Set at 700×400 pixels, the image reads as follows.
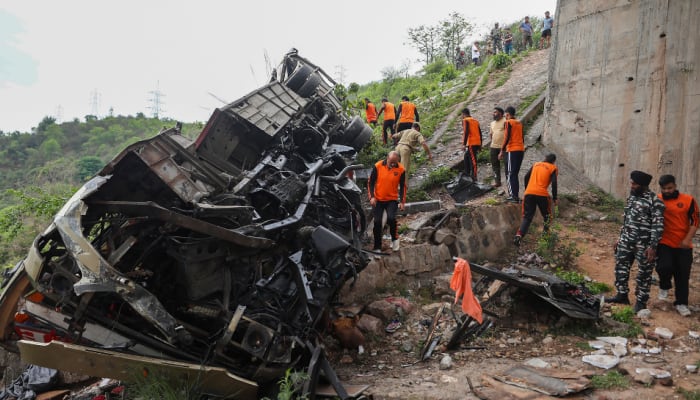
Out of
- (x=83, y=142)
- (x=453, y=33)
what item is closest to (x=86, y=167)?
(x=83, y=142)

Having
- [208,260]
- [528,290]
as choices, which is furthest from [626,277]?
[208,260]

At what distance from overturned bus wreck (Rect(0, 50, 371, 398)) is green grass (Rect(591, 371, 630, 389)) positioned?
1978mm

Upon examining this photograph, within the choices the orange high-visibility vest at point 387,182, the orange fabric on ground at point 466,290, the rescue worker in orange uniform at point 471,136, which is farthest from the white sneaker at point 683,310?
the rescue worker in orange uniform at point 471,136

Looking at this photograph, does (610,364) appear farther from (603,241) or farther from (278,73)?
(278,73)

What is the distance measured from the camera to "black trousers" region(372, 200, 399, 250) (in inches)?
222

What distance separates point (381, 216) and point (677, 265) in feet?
10.7

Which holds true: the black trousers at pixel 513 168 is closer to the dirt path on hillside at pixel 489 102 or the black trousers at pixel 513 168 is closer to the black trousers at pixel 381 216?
the dirt path on hillside at pixel 489 102

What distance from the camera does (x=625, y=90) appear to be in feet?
24.4

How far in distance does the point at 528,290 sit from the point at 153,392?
3.72 m

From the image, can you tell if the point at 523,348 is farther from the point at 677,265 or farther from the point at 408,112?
the point at 408,112

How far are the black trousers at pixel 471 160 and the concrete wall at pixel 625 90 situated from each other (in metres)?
1.86

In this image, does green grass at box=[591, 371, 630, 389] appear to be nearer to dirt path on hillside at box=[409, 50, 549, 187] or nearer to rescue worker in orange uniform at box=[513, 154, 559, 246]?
rescue worker in orange uniform at box=[513, 154, 559, 246]

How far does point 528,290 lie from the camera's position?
469 cm

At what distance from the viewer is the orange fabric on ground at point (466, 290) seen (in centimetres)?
411
